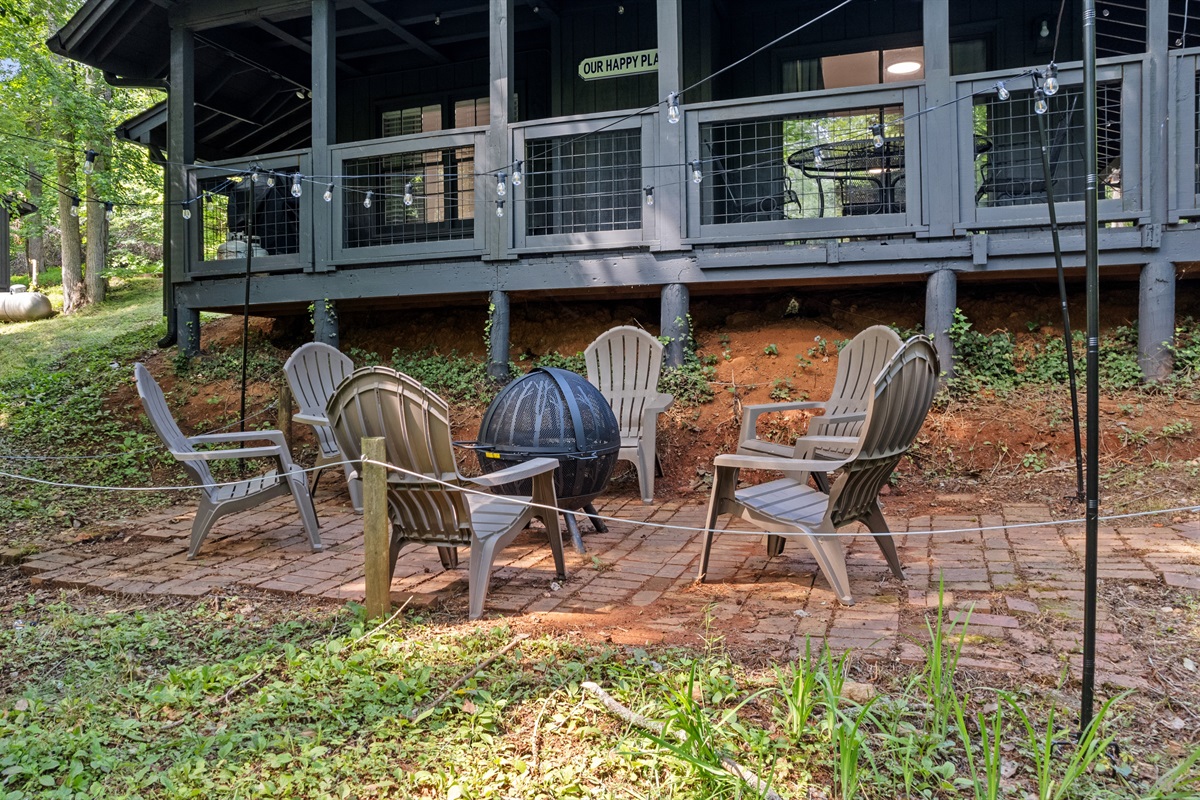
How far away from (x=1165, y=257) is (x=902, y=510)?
2.91 m

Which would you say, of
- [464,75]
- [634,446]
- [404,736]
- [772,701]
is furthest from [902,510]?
[464,75]

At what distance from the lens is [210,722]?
2578mm

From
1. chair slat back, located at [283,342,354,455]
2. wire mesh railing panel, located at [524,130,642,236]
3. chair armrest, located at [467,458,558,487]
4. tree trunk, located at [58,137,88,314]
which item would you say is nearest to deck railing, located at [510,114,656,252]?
wire mesh railing panel, located at [524,130,642,236]

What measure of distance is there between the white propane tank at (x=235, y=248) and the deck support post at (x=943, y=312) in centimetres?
705

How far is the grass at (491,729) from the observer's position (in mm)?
2090

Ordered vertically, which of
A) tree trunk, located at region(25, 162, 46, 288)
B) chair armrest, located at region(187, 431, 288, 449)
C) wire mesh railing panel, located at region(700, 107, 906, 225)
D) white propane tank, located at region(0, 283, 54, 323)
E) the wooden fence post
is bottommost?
the wooden fence post

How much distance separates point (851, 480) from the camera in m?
3.49

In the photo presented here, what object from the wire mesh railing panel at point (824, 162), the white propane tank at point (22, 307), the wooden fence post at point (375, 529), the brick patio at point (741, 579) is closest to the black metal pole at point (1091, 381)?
the brick patio at point (741, 579)

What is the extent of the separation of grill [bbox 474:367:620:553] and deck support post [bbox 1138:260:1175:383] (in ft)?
14.1

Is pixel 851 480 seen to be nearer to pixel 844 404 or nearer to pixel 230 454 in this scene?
pixel 844 404

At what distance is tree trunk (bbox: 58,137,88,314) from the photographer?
1700cm

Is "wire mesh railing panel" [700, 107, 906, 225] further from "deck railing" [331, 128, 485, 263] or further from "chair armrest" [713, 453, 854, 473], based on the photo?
"chair armrest" [713, 453, 854, 473]

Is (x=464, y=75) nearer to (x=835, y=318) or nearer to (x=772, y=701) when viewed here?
(x=835, y=318)

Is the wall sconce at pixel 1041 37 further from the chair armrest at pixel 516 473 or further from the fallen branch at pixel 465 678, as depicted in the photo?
the fallen branch at pixel 465 678
